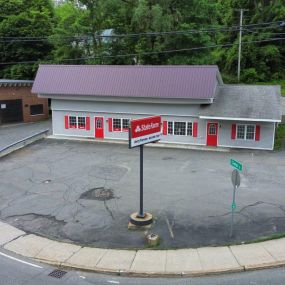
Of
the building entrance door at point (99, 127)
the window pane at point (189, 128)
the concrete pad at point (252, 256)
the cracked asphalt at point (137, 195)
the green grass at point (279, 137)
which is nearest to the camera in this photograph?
the concrete pad at point (252, 256)

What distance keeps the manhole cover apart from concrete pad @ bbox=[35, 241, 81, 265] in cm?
479

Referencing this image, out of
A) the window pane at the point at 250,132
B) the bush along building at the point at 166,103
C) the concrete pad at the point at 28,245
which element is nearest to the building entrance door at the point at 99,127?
the bush along building at the point at 166,103

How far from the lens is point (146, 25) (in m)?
42.3

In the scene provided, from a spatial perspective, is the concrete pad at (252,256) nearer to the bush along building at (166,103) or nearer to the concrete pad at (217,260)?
the concrete pad at (217,260)

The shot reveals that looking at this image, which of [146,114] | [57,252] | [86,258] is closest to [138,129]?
[86,258]

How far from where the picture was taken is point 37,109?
45500 millimetres

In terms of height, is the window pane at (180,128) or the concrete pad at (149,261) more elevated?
the window pane at (180,128)

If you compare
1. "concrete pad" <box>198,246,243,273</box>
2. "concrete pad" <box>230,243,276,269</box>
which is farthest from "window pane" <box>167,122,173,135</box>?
"concrete pad" <box>198,246,243,273</box>

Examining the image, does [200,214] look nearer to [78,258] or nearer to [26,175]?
[78,258]

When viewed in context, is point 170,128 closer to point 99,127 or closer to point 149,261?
point 99,127

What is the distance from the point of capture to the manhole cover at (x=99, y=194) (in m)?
18.1

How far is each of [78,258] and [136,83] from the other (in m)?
20.3

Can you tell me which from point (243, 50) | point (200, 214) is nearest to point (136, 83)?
point (200, 214)

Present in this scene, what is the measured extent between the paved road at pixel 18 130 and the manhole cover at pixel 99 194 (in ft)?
51.0
